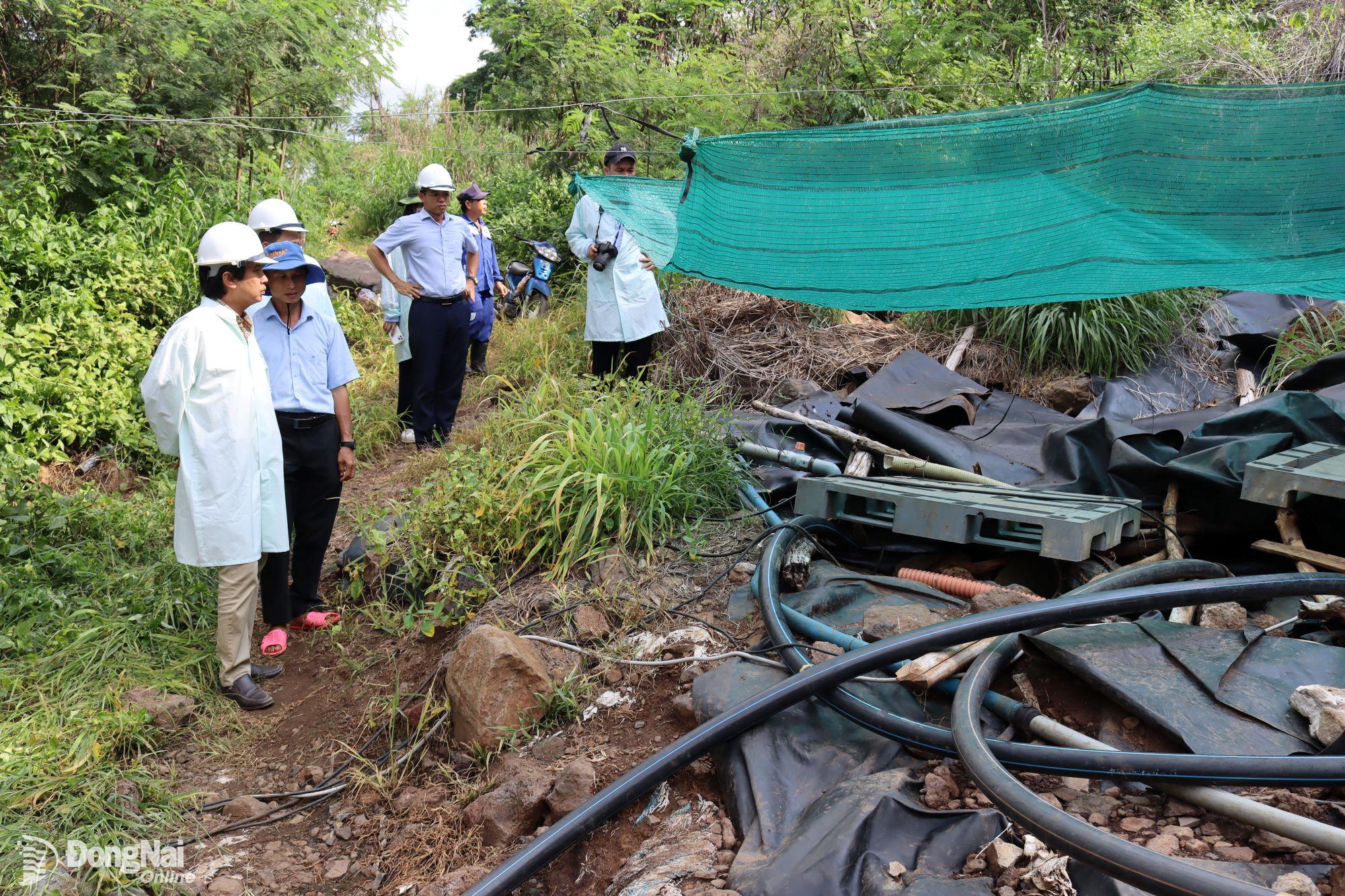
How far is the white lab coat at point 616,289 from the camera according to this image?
17.9ft

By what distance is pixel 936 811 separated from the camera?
2.17 metres

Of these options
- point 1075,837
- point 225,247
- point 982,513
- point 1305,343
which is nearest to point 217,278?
point 225,247

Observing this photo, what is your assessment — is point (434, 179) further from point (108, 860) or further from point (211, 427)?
point (108, 860)

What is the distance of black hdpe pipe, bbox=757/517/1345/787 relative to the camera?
1903mm

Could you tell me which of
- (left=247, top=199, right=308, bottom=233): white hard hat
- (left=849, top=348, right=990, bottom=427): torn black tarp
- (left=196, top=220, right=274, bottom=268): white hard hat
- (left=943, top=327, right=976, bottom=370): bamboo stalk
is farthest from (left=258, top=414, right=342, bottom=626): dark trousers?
(left=943, top=327, right=976, bottom=370): bamboo stalk

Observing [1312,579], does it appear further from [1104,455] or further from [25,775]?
[25,775]

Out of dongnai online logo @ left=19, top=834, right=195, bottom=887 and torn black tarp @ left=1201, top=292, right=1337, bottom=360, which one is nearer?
dongnai online logo @ left=19, top=834, right=195, bottom=887

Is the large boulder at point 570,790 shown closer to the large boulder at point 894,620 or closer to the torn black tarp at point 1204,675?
the large boulder at point 894,620

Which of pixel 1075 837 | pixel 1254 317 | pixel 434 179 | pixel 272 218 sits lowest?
pixel 1075 837

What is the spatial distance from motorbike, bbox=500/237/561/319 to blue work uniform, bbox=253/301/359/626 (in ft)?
14.1

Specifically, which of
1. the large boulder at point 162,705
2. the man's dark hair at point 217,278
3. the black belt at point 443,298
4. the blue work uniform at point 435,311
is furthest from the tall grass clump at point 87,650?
the black belt at point 443,298

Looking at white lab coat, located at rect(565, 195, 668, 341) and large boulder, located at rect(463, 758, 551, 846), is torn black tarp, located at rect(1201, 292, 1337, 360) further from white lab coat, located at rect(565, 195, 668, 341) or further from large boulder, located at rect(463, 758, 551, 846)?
large boulder, located at rect(463, 758, 551, 846)

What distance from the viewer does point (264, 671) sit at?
3.77 meters

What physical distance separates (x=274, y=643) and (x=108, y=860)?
129 centimetres
